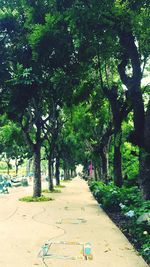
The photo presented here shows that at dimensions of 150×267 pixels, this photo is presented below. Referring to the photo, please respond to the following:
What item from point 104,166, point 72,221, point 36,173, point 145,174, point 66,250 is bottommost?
point 66,250

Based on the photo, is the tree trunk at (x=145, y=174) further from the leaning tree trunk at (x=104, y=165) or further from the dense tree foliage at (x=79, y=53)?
the leaning tree trunk at (x=104, y=165)

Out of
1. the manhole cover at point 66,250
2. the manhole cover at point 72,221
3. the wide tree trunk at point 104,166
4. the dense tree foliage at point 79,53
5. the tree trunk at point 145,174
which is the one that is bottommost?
the manhole cover at point 66,250

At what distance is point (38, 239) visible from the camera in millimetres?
10375

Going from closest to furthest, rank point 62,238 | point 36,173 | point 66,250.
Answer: point 66,250 < point 62,238 < point 36,173

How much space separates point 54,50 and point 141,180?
535 cm

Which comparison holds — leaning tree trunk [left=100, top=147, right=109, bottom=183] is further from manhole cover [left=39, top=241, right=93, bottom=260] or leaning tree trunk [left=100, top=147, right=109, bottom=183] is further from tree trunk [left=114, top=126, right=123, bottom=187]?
manhole cover [left=39, top=241, right=93, bottom=260]

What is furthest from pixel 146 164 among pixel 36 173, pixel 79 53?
pixel 36 173

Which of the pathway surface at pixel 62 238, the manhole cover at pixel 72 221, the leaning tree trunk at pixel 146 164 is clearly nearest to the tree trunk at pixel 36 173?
the pathway surface at pixel 62 238

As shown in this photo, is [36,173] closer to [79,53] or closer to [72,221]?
[72,221]

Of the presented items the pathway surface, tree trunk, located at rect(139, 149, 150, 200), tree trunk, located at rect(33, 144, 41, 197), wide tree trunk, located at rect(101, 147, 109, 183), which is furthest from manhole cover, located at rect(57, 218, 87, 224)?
wide tree trunk, located at rect(101, 147, 109, 183)

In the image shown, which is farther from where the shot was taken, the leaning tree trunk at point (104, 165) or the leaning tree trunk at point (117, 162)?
the leaning tree trunk at point (104, 165)

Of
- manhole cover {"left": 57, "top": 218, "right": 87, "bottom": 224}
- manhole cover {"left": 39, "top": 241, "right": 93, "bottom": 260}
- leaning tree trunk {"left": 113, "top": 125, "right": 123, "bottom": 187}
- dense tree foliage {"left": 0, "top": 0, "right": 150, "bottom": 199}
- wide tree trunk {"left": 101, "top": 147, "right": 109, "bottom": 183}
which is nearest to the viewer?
manhole cover {"left": 39, "top": 241, "right": 93, "bottom": 260}

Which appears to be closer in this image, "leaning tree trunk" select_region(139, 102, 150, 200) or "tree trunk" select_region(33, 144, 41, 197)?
"leaning tree trunk" select_region(139, 102, 150, 200)

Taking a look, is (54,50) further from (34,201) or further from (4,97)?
(34,201)
